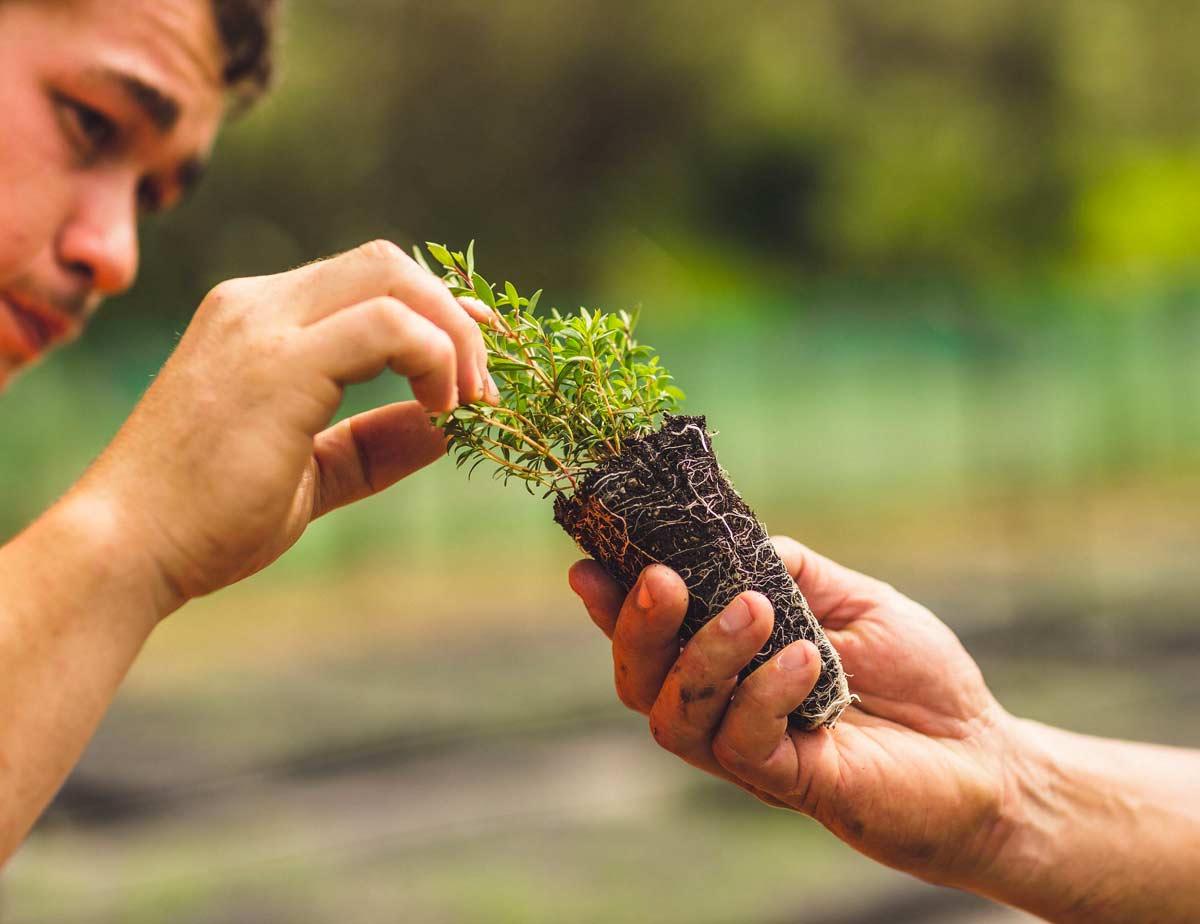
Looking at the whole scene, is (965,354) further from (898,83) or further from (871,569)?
(898,83)

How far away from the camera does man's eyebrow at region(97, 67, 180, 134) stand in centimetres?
302

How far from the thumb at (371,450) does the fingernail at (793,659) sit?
84cm

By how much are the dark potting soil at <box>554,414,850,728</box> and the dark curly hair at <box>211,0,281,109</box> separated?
1946 millimetres

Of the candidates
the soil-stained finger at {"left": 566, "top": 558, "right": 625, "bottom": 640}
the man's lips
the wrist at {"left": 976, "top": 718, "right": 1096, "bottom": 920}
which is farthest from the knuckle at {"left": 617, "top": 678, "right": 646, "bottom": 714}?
the man's lips

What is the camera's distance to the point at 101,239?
3066 mm

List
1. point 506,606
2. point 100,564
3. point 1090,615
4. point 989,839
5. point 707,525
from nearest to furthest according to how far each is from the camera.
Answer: point 100,564, point 707,525, point 989,839, point 1090,615, point 506,606

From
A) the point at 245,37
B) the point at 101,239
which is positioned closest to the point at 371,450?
the point at 101,239

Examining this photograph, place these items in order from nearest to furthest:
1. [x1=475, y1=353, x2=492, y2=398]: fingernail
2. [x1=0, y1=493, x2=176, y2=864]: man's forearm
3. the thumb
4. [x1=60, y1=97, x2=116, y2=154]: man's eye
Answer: [x1=0, y1=493, x2=176, y2=864]: man's forearm
[x1=475, y1=353, x2=492, y2=398]: fingernail
the thumb
[x1=60, y1=97, x2=116, y2=154]: man's eye

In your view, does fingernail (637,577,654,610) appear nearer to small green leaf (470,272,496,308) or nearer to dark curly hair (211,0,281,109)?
small green leaf (470,272,496,308)

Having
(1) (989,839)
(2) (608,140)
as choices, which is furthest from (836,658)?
(2) (608,140)

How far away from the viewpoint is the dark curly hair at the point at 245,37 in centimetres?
349

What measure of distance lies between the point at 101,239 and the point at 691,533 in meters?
1.78

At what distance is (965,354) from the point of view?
19906 mm

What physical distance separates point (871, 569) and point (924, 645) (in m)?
12.9
